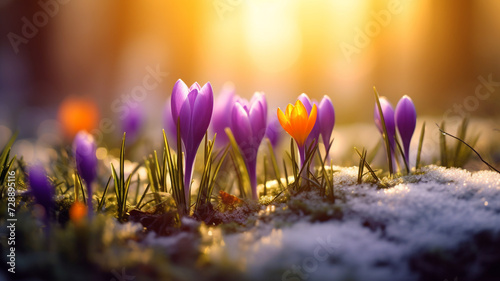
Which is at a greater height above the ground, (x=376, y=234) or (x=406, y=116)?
(x=406, y=116)

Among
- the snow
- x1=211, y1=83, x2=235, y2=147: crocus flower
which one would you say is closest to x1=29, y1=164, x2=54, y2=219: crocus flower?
the snow

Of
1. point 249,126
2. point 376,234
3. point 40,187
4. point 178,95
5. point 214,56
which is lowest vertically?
point 376,234

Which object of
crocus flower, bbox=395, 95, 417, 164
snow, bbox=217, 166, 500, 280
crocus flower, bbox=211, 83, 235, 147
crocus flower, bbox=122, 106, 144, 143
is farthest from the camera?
crocus flower, bbox=122, 106, 144, 143

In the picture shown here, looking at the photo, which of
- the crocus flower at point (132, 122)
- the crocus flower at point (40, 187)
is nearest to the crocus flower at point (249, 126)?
the crocus flower at point (40, 187)

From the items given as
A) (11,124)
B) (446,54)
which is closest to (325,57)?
(446,54)

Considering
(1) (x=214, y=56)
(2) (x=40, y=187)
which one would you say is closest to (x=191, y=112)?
(2) (x=40, y=187)

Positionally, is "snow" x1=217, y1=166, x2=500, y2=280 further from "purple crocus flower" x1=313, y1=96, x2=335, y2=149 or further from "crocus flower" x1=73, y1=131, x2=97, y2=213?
"crocus flower" x1=73, y1=131, x2=97, y2=213

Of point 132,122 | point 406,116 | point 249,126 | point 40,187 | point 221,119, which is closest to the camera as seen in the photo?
point 40,187

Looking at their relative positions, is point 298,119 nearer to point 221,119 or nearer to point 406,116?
point 406,116
